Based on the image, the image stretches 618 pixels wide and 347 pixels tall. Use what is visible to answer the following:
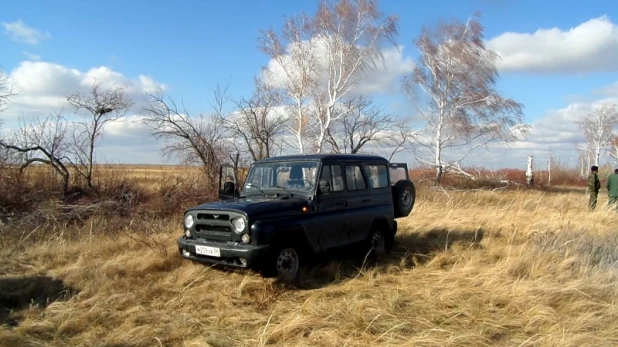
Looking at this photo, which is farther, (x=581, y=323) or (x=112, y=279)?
(x=112, y=279)

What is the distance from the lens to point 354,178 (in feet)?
26.0

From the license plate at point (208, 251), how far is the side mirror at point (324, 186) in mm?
1718

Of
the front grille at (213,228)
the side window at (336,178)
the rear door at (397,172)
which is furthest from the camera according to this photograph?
the rear door at (397,172)

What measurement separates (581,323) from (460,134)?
2214cm

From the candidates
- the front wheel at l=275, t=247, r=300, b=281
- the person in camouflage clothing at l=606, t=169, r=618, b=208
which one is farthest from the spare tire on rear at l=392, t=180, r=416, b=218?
the person in camouflage clothing at l=606, t=169, r=618, b=208

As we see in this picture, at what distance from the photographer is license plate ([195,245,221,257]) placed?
20.6ft

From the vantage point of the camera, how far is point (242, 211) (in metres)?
6.14

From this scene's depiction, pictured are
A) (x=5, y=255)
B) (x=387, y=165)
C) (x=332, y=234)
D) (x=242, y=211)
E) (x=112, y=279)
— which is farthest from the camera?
(x=387, y=165)

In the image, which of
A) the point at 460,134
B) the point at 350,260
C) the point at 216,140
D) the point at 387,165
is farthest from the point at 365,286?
the point at 460,134

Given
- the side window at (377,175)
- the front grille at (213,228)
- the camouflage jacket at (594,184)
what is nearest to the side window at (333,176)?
the side window at (377,175)

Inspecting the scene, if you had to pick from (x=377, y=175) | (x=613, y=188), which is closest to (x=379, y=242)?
(x=377, y=175)

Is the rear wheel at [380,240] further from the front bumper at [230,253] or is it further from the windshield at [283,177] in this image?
the front bumper at [230,253]

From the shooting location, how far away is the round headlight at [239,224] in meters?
6.14

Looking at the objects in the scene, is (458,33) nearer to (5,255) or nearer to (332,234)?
(332,234)
